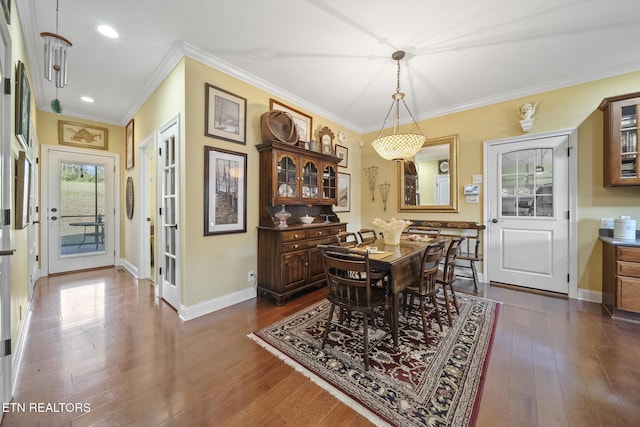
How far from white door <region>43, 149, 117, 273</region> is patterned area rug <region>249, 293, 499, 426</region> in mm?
4149

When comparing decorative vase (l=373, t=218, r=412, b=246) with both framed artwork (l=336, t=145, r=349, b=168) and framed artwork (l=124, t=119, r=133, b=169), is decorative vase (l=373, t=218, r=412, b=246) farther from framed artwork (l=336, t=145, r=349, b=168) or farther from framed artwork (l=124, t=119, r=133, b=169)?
framed artwork (l=124, t=119, r=133, b=169)

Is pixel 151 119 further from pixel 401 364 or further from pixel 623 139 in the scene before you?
pixel 623 139

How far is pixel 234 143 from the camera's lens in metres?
2.96

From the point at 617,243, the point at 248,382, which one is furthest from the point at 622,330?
the point at 248,382

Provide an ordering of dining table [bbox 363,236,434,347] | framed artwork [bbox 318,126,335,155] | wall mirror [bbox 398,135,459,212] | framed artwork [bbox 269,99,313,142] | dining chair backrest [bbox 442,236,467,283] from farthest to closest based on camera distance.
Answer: framed artwork [bbox 318,126,335,155] < wall mirror [bbox 398,135,459,212] < framed artwork [bbox 269,99,313,142] < dining chair backrest [bbox 442,236,467,283] < dining table [bbox 363,236,434,347]

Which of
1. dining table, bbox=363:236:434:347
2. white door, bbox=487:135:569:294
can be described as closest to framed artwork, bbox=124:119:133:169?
dining table, bbox=363:236:434:347

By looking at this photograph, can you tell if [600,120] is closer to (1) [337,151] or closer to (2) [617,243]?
(2) [617,243]

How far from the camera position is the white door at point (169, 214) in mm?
2719

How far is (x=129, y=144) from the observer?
434 cm

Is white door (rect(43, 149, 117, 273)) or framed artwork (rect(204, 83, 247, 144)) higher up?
framed artwork (rect(204, 83, 247, 144))

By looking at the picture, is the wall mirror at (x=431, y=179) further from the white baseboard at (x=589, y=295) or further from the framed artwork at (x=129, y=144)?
the framed artwork at (x=129, y=144)

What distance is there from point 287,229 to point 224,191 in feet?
2.78

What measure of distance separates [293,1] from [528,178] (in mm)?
3688

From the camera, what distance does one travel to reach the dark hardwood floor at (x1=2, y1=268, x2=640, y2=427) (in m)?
1.39
